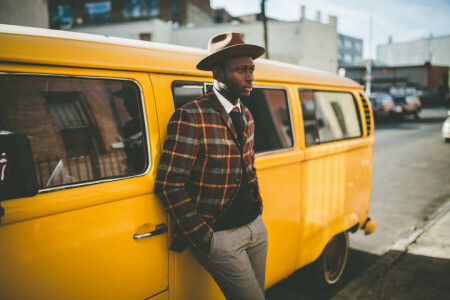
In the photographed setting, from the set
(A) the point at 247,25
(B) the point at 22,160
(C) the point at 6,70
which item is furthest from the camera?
(A) the point at 247,25

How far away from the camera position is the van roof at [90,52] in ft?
4.21

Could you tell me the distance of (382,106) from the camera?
66.5 ft

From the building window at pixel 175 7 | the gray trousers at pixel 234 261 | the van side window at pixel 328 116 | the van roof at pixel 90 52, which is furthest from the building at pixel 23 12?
the building window at pixel 175 7

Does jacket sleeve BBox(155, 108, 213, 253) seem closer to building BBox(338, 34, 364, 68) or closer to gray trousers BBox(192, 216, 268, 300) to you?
gray trousers BBox(192, 216, 268, 300)

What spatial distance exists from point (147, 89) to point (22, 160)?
2.35ft

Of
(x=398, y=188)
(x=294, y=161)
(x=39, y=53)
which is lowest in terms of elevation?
(x=398, y=188)

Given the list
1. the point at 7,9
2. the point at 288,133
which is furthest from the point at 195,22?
the point at 288,133

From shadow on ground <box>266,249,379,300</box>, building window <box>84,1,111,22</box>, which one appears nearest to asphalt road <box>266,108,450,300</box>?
shadow on ground <box>266,249,379,300</box>

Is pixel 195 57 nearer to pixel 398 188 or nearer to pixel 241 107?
pixel 241 107

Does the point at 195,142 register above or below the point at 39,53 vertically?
below

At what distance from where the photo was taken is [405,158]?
31.2 feet

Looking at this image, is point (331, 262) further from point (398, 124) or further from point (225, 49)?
point (398, 124)

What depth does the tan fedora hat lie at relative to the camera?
165 cm

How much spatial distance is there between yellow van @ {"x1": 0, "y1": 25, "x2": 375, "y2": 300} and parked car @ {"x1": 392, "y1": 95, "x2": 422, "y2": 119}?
76.0 feet
